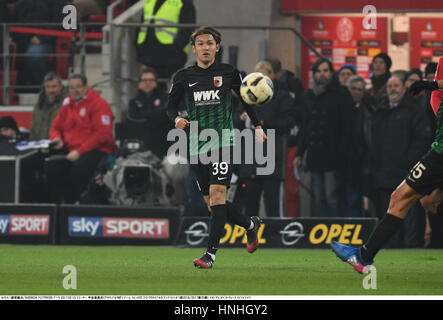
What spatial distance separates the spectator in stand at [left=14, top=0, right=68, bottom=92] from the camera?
744 inches

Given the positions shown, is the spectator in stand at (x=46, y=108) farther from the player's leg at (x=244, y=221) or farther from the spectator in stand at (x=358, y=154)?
the player's leg at (x=244, y=221)

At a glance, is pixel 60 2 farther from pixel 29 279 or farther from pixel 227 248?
pixel 29 279

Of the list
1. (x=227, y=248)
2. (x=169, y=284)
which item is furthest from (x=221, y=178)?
(x=227, y=248)

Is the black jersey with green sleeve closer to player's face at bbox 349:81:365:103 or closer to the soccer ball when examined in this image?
the soccer ball

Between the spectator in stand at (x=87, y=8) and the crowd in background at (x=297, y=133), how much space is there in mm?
1843

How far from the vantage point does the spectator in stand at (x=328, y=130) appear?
604 inches

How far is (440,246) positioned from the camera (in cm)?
1470

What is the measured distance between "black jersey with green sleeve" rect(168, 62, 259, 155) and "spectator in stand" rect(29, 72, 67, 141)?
229 inches

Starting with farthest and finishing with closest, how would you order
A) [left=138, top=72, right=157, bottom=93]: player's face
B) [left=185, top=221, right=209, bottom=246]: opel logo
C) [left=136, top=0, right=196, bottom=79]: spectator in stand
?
[left=136, top=0, right=196, bottom=79]: spectator in stand < [left=138, top=72, right=157, bottom=93]: player's face < [left=185, top=221, right=209, bottom=246]: opel logo

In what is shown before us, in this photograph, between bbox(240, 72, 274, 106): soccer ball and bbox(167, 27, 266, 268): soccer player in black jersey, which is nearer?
bbox(167, 27, 266, 268): soccer player in black jersey

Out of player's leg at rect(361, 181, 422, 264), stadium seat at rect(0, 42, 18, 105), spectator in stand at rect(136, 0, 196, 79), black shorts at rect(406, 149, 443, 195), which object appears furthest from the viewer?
stadium seat at rect(0, 42, 18, 105)

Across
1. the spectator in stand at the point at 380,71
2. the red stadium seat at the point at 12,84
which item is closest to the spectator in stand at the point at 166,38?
the spectator in stand at the point at 380,71

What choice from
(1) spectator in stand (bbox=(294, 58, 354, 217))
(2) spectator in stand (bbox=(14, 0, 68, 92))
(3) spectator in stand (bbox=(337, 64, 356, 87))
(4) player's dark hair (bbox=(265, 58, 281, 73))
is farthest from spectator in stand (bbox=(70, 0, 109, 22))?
(1) spectator in stand (bbox=(294, 58, 354, 217))

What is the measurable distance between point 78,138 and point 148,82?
4.32 ft
